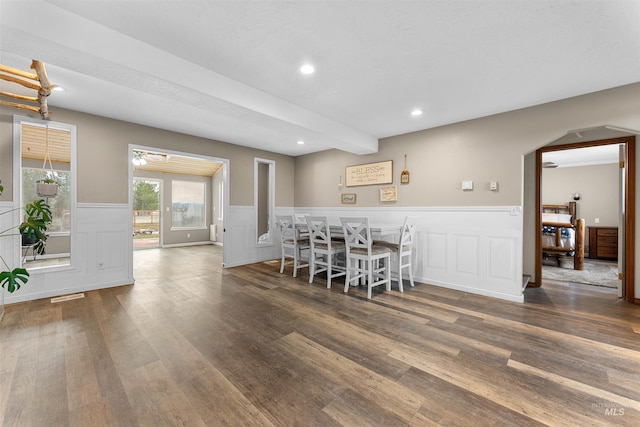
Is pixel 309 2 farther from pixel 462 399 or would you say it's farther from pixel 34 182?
pixel 34 182

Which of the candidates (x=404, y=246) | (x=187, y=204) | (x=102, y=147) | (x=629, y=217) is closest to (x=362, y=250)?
(x=404, y=246)

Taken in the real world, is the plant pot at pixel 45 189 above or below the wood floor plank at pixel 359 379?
above

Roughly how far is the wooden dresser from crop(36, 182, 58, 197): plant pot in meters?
9.75

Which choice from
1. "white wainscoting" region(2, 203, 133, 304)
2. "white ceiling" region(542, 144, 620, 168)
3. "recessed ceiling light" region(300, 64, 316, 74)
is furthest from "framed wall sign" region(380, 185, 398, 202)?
"white wainscoting" region(2, 203, 133, 304)

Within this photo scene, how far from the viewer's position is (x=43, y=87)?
8.23ft

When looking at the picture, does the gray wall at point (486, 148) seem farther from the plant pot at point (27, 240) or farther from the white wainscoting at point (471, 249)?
the plant pot at point (27, 240)

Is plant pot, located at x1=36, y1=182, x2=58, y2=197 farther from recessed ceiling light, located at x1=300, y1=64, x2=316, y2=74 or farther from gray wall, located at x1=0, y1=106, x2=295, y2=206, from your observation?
recessed ceiling light, located at x1=300, y1=64, x2=316, y2=74

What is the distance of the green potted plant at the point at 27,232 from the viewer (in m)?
1.98

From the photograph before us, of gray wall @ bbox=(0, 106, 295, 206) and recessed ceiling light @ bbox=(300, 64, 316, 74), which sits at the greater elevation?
recessed ceiling light @ bbox=(300, 64, 316, 74)

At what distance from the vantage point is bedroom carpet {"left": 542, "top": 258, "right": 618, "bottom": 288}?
13.1 ft

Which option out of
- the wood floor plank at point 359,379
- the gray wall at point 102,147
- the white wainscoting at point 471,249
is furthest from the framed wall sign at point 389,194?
the gray wall at point 102,147

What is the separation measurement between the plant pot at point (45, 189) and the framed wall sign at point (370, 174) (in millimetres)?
4255

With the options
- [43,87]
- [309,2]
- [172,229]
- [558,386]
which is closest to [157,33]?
[309,2]

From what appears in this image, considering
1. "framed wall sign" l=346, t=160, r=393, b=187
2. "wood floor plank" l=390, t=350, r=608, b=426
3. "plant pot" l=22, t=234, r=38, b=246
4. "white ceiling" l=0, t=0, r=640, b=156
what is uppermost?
"white ceiling" l=0, t=0, r=640, b=156
